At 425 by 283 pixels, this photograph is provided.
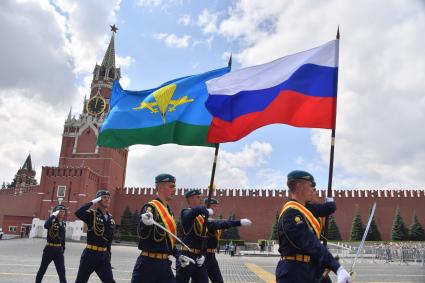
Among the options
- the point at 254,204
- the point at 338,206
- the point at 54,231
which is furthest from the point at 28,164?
the point at 54,231

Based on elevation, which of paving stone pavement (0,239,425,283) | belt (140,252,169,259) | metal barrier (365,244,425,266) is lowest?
paving stone pavement (0,239,425,283)

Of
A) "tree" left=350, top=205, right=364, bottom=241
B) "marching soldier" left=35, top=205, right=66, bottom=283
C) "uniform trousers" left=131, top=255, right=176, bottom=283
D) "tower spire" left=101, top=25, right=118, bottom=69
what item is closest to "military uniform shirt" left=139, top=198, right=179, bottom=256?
"uniform trousers" left=131, top=255, right=176, bottom=283

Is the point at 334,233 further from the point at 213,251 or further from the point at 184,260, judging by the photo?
the point at 184,260

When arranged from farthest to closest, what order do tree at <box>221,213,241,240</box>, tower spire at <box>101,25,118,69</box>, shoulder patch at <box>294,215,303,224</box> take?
1. tower spire at <box>101,25,118,69</box>
2. tree at <box>221,213,241,240</box>
3. shoulder patch at <box>294,215,303,224</box>

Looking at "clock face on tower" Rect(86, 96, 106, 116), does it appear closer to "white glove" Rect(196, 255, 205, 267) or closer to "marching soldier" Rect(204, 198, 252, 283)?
"marching soldier" Rect(204, 198, 252, 283)

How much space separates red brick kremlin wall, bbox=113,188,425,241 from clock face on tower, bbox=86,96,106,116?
14160 millimetres

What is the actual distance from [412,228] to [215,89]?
3850 centimetres

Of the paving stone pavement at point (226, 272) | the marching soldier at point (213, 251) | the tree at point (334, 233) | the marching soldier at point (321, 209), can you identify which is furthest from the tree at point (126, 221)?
the marching soldier at point (321, 209)

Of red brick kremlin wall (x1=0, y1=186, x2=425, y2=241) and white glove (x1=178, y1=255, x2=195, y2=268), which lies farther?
red brick kremlin wall (x1=0, y1=186, x2=425, y2=241)

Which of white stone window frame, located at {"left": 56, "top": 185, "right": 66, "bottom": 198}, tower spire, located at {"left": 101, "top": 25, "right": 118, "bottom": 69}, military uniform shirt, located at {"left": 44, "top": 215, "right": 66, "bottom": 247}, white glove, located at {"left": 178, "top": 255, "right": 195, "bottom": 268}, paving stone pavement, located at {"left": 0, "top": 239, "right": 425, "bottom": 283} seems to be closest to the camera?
white glove, located at {"left": 178, "top": 255, "right": 195, "bottom": 268}

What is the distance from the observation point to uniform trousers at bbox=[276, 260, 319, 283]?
3146 millimetres

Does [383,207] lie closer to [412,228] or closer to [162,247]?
[412,228]

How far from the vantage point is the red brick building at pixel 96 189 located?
4216 centimetres

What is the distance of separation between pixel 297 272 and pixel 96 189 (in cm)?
4808
